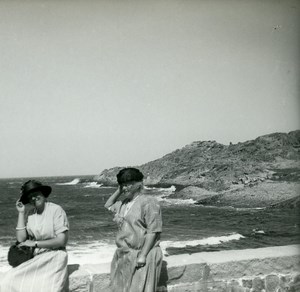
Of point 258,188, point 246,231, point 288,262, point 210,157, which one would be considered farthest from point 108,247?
point 210,157

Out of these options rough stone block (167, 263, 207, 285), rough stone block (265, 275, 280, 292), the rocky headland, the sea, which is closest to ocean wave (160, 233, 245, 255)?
the sea

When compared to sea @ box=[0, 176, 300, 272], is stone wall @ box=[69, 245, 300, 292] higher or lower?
higher

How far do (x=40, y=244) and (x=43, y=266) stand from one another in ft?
0.57

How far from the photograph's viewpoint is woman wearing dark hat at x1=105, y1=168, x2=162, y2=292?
3086 mm

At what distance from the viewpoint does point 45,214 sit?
3.15m

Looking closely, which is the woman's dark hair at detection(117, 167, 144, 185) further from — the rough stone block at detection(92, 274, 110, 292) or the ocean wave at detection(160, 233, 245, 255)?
the ocean wave at detection(160, 233, 245, 255)

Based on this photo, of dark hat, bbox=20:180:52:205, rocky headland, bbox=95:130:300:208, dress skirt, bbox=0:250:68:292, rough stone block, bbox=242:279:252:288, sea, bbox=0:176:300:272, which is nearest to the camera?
dress skirt, bbox=0:250:68:292

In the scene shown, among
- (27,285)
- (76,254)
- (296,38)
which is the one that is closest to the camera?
(27,285)

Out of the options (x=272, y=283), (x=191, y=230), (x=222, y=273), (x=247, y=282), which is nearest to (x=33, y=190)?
(x=222, y=273)

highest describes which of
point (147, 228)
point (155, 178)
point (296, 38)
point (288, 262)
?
point (296, 38)

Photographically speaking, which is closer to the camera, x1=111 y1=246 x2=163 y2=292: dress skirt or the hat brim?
x1=111 y1=246 x2=163 y2=292: dress skirt

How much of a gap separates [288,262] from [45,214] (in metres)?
2.28

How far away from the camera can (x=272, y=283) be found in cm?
364

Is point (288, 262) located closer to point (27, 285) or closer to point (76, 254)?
point (27, 285)
